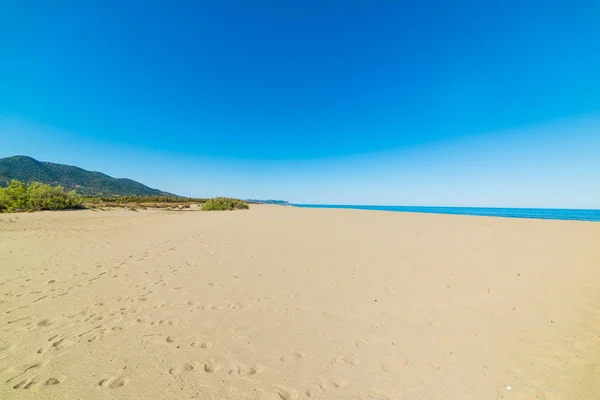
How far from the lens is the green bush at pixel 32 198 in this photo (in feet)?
82.4

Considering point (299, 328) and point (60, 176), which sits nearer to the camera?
point (299, 328)

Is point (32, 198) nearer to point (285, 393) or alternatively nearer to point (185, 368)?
point (185, 368)

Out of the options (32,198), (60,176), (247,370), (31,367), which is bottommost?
(31,367)

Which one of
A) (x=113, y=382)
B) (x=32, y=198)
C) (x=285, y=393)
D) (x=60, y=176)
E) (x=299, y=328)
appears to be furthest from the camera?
(x=60, y=176)

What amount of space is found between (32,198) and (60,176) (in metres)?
72.2

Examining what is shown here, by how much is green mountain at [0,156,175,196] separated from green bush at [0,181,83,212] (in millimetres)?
47844

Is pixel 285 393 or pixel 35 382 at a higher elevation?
pixel 285 393

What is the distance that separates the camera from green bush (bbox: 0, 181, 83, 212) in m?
25.1

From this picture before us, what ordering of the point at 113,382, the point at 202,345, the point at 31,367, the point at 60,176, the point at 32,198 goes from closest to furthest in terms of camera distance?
the point at 113,382, the point at 31,367, the point at 202,345, the point at 32,198, the point at 60,176

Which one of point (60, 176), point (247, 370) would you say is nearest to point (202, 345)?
point (247, 370)

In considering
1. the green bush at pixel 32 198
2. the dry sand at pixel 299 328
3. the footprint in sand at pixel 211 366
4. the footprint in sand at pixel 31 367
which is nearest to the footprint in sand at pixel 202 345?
the dry sand at pixel 299 328

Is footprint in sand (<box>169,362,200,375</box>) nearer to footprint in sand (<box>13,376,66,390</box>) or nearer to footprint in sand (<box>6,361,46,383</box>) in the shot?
footprint in sand (<box>13,376,66,390</box>)

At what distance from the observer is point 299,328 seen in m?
4.38

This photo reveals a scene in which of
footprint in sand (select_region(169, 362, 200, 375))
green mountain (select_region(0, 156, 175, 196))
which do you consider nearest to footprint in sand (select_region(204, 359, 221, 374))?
footprint in sand (select_region(169, 362, 200, 375))
